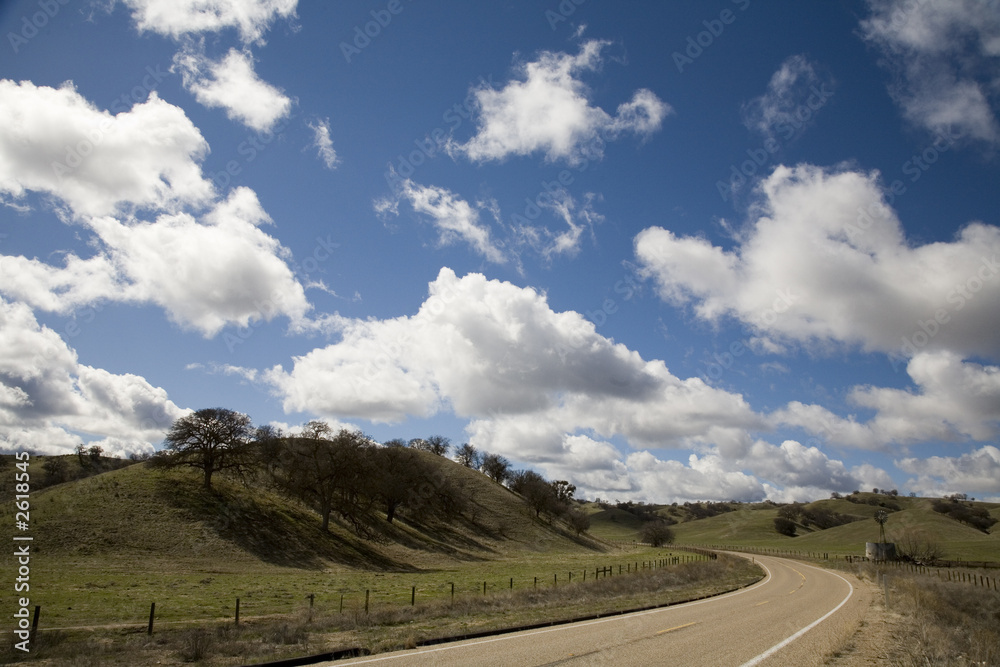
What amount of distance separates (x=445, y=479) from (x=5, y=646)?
91.1 meters

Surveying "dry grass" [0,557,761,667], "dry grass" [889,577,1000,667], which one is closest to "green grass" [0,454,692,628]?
"dry grass" [0,557,761,667]

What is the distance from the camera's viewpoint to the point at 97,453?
120375 mm

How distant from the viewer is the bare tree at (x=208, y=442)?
57.6 metres

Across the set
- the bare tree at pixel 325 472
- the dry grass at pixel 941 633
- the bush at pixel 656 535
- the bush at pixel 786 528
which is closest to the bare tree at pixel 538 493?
the bush at pixel 656 535

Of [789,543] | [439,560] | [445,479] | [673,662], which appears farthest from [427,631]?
[789,543]

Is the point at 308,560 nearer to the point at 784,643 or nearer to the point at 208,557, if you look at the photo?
the point at 208,557

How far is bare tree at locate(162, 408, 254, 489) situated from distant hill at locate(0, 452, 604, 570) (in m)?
2.18

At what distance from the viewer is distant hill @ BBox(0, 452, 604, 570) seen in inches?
1734

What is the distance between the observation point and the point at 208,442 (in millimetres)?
58531

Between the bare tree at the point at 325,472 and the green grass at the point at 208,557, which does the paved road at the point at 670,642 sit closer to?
the green grass at the point at 208,557

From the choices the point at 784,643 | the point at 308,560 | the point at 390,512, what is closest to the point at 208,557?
the point at 308,560

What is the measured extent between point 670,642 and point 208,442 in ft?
184

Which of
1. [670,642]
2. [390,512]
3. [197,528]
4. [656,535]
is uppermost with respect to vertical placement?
[670,642]

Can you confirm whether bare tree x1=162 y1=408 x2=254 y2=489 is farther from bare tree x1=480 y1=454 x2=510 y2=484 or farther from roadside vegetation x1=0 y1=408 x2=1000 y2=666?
bare tree x1=480 y1=454 x2=510 y2=484
